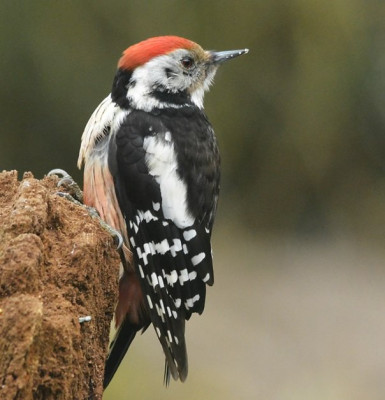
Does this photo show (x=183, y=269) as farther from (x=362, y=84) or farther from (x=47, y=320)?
(x=362, y=84)

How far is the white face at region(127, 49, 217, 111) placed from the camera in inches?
146

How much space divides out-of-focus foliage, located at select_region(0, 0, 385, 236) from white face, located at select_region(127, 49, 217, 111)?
337 centimetres

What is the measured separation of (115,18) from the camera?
7.48m

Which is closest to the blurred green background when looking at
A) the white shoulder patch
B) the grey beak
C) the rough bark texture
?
the grey beak

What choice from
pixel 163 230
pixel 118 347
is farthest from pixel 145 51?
pixel 118 347

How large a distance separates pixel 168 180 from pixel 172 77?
56 centimetres

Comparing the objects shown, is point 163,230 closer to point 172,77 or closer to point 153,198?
point 153,198

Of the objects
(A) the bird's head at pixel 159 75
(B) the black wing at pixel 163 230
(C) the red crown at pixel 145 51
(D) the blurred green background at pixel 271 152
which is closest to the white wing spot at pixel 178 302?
(B) the black wing at pixel 163 230

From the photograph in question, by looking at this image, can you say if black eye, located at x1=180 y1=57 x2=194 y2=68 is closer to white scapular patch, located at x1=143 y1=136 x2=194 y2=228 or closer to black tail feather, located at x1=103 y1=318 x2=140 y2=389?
white scapular patch, located at x1=143 y1=136 x2=194 y2=228

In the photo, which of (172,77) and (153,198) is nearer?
(153,198)

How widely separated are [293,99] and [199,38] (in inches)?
37.7

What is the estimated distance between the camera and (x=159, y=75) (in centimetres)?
379

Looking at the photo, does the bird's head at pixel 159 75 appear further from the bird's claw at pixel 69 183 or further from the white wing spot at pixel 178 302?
the white wing spot at pixel 178 302

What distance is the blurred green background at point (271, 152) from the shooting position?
735cm
